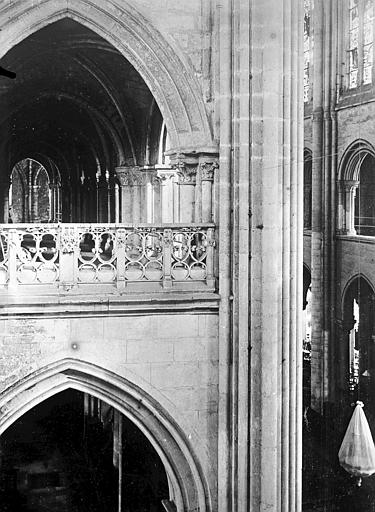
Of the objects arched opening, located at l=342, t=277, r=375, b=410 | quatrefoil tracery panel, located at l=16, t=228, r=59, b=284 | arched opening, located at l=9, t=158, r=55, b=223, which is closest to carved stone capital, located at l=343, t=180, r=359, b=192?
arched opening, located at l=342, t=277, r=375, b=410

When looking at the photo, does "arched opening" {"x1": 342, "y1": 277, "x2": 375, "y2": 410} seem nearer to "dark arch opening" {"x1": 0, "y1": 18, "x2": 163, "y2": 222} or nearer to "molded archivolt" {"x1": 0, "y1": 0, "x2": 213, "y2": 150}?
"dark arch opening" {"x1": 0, "y1": 18, "x2": 163, "y2": 222}

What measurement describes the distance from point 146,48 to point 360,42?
6955mm

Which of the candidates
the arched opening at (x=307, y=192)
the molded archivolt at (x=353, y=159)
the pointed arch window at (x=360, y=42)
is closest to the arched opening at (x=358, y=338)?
the arched opening at (x=307, y=192)

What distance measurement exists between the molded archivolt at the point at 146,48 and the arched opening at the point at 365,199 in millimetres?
7580

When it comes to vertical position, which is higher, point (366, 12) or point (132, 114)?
point (366, 12)

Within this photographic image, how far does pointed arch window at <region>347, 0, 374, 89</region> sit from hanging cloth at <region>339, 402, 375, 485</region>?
7.59 metres

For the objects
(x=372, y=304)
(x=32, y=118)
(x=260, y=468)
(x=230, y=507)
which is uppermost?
(x=32, y=118)

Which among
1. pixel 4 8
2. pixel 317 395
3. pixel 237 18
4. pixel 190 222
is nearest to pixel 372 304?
pixel 317 395

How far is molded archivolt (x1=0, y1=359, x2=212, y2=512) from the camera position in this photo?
711 centimetres

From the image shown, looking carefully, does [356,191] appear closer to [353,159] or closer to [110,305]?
[353,159]

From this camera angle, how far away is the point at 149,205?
1357 centimetres

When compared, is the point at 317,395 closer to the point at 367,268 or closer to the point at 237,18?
the point at 367,268

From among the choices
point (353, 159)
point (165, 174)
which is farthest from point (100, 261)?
point (353, 159)

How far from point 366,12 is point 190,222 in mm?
7517
